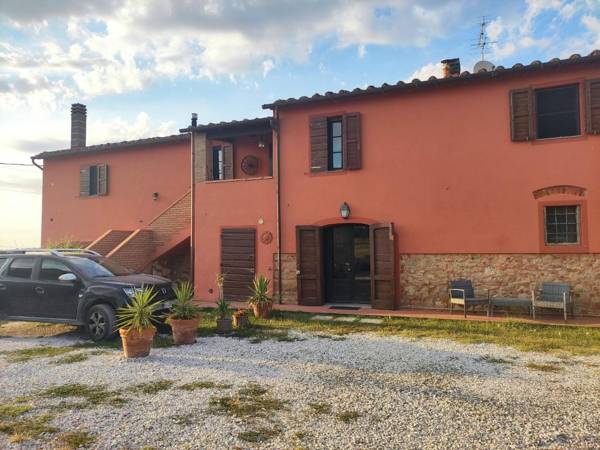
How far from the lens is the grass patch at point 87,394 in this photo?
4.50m

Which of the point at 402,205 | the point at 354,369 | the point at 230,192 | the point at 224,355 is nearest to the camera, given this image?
the point at 354,369

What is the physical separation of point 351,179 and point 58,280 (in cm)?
719

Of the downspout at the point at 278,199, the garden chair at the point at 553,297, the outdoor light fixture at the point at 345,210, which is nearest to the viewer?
the garden chair at the point at 553,297

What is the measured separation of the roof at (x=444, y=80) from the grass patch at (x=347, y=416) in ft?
27.8

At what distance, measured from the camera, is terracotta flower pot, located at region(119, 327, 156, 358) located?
243 inches

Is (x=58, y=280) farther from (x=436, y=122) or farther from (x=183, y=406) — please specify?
(x=436, y=122)

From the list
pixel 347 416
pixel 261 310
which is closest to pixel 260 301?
pixel 261 310

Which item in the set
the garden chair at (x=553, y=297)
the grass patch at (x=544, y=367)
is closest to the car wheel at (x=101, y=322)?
the grass patch at (x=544, y=367)

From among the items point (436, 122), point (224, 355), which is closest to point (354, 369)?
point (224, 355)

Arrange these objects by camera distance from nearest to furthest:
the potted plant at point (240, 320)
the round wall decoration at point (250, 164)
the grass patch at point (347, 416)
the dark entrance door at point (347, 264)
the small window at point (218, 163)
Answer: the grass patch at point (347, 416), the potted plant at point (240, 320), the dark entrance door at point (347, 264), the round wall decoration at point (250, 164), the small window at point (218, 163)

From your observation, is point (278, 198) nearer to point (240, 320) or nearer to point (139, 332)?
point (240, 320)

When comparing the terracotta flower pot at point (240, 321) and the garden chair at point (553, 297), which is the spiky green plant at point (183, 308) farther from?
the garden chair at point (553, 297)

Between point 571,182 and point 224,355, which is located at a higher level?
point 571,182

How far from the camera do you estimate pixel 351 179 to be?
11.1 metres
